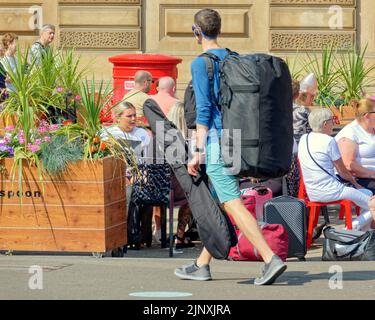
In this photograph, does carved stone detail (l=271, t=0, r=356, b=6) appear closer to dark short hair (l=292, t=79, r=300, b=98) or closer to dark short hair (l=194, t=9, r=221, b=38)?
dark short hair (l=292, t=79, r=300, b=98)

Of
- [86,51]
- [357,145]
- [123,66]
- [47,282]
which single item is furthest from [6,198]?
[86,51]

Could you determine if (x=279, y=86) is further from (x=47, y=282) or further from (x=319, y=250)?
(x=319, y=250)

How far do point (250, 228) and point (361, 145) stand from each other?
3.71 m

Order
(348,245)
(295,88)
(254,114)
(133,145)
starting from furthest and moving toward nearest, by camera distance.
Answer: (295,88) → (133,145) → (348,245) → (254,114)

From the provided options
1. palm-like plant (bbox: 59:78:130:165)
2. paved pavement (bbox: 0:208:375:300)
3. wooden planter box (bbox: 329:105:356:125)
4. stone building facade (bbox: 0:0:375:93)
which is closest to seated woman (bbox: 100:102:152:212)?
palm-like plant (bbox: 59:78:130:165)

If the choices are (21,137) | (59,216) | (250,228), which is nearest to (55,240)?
(59,216)

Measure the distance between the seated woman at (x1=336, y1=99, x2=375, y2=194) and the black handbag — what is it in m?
1.69

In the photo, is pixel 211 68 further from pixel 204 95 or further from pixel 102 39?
pixel 102 39

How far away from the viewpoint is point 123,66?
15992mm

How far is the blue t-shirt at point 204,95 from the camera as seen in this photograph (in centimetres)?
846

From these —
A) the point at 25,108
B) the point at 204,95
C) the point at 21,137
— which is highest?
the point at 204,95

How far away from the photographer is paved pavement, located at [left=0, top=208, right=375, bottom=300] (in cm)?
823

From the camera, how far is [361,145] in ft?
39.3

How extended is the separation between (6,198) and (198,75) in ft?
7.78
